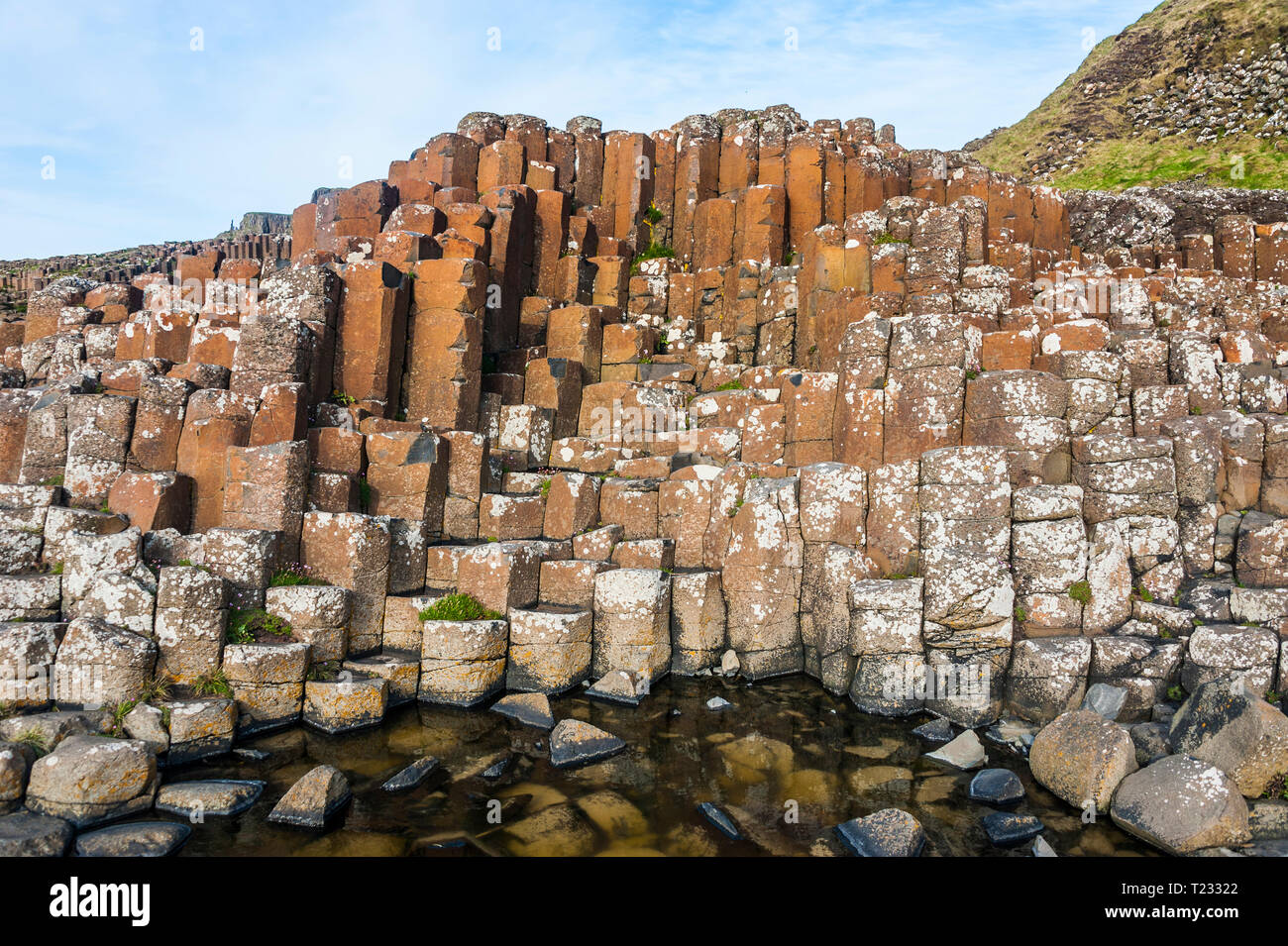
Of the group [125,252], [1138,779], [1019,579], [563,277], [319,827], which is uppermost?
[125,252]

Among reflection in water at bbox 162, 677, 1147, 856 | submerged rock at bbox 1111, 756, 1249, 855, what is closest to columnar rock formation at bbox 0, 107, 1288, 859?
reflection in water at bbox 162, 677, 1147, 856

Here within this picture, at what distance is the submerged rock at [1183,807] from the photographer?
6027 mm

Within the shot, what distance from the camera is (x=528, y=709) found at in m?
8.91

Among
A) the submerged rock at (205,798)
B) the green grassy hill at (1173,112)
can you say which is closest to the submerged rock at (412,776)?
the submerged rock at (205,798)

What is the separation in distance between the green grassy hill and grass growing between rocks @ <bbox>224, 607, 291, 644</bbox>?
33.4 m

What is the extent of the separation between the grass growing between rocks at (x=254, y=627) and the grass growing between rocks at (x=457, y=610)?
1699 millimetres

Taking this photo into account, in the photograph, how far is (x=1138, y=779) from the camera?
6.56 metres

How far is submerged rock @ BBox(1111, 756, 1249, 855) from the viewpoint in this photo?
6027 mm

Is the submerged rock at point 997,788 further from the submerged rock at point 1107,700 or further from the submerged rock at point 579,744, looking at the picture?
the submerged rock at point 579,744

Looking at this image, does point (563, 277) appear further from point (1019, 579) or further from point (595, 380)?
point (1019, 579)

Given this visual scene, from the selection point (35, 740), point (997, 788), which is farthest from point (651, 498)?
point (35, 740)

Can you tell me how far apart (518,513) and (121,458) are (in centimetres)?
554

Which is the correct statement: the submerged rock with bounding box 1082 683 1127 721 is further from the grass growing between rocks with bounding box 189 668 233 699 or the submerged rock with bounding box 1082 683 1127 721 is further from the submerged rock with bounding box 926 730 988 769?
the grass growing between rocks with bounding box 189 668 233 699
